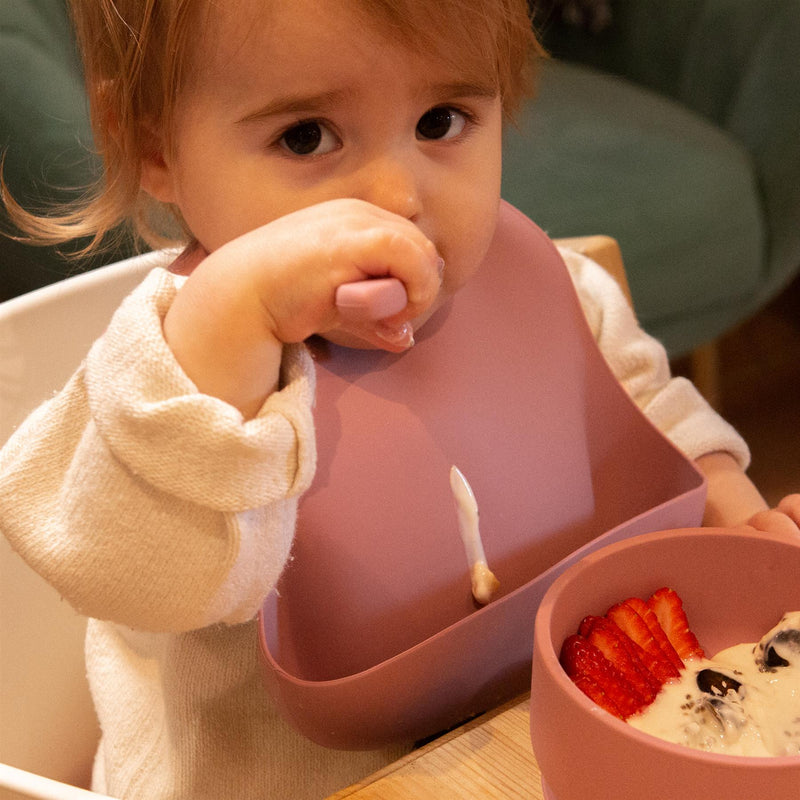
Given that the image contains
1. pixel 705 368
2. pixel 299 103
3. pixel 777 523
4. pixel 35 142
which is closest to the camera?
pixel 299 103

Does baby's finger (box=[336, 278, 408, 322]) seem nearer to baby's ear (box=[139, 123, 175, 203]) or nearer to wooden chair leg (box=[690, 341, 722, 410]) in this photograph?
baby's ear (box=[139, 123, 175, 203])

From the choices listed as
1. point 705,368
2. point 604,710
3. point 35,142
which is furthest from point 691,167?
point 604,710

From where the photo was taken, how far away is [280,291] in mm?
450

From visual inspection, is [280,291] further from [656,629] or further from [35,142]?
[35,142]

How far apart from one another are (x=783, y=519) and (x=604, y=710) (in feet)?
0.89

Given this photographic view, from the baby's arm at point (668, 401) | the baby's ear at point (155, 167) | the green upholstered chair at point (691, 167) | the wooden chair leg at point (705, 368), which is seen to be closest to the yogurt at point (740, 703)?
the baby's arm at point (668, 401)

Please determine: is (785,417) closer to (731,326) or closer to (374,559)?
(731,326)

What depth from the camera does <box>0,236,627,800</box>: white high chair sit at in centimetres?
67

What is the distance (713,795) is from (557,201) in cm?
119

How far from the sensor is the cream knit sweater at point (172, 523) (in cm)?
45

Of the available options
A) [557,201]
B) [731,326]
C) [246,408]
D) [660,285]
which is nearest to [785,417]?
[731,326]

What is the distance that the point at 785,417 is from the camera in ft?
Result: 5.90

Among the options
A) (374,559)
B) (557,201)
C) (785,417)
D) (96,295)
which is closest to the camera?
(374,559)

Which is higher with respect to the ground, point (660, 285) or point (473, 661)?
point (473, 661)
